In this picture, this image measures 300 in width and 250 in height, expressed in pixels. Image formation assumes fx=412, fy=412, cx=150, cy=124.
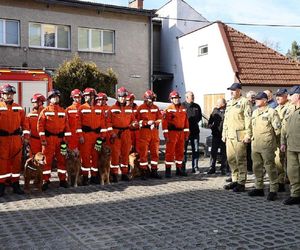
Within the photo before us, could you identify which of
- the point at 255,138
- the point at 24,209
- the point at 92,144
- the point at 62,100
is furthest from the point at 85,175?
the point at 62,100

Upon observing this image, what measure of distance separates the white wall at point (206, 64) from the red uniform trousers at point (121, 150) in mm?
10126

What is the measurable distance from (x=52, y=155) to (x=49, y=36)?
13.1 metres

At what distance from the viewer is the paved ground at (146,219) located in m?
5.49

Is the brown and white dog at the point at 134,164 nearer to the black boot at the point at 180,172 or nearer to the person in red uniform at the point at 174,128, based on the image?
the person in red uniform at the point at 174,128

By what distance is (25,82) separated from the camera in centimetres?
1232

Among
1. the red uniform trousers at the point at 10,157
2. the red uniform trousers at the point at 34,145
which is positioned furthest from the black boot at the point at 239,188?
the red uniform trousers at the point at 10,157

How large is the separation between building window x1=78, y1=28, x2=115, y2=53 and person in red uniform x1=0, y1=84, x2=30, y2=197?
1336cm

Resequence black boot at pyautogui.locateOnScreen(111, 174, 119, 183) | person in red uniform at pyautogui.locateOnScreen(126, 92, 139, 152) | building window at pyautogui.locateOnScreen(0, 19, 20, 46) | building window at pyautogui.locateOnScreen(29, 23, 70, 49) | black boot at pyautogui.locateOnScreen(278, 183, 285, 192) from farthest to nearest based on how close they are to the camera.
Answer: building window at pyautogui.locateOnScreen(29, 23, 70, 49) → building window at pyautogui.locateOnScreen(0, 19, 20, 46) → person in red uniform at pyautogui.locateOnScreen(126, 92, 139, 152) → black boot at pyautogui.locateOnScreen(111, 174, 119, 183) → black boot at pyautogui.locateOnScreen(278, 183, 285, 192)

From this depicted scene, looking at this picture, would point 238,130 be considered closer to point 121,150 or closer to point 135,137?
point 135,137

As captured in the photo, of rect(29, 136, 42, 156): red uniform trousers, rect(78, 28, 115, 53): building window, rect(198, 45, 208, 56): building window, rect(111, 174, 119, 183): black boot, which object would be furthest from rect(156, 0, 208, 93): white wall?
rect(29, 136, 42, 156): red uniform trousers

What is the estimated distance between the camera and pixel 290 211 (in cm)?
702

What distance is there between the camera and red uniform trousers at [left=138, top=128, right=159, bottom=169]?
9.98 m

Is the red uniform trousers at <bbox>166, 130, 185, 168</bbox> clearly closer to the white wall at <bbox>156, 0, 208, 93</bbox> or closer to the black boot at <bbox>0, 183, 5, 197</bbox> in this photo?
the black boot at <bbox>0, 183, 5, 197</bbox>

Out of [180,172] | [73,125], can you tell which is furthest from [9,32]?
[180,172]
